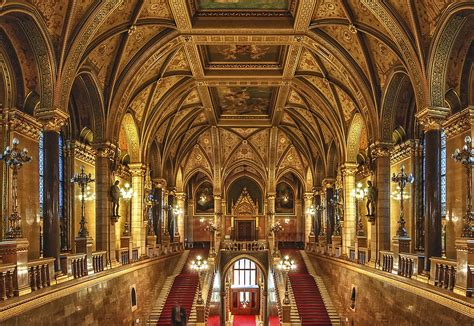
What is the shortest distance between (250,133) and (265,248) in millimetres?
7761

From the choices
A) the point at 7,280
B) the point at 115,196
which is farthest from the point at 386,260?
the point at 7,280

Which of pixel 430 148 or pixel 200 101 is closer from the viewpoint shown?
pixel 430 148

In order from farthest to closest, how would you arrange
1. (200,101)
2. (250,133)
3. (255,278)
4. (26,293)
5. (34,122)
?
(255,278) → (250,133) → (200,101) → (34,122) → (26,293)

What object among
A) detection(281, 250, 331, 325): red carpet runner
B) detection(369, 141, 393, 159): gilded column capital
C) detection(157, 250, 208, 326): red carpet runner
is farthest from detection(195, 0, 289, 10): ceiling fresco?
detection(281, 250, 331, 325): red carpet runner

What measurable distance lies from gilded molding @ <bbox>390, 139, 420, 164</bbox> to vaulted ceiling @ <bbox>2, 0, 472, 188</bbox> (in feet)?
5.83

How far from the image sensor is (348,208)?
24656mm

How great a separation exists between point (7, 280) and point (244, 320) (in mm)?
31359

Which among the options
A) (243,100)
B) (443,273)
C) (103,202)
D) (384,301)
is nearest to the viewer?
(443,273)

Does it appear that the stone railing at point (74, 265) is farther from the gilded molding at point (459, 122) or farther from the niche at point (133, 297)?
the gilded molding at point (459, 122)

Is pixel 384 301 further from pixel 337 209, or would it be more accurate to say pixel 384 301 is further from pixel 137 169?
pixel 137 169

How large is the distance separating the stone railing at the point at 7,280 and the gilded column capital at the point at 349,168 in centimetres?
1692

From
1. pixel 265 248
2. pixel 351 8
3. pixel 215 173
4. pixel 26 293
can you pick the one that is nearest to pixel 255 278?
pixel 265 248

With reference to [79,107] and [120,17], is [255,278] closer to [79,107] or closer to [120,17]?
[79,107]

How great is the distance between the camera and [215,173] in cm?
3566
